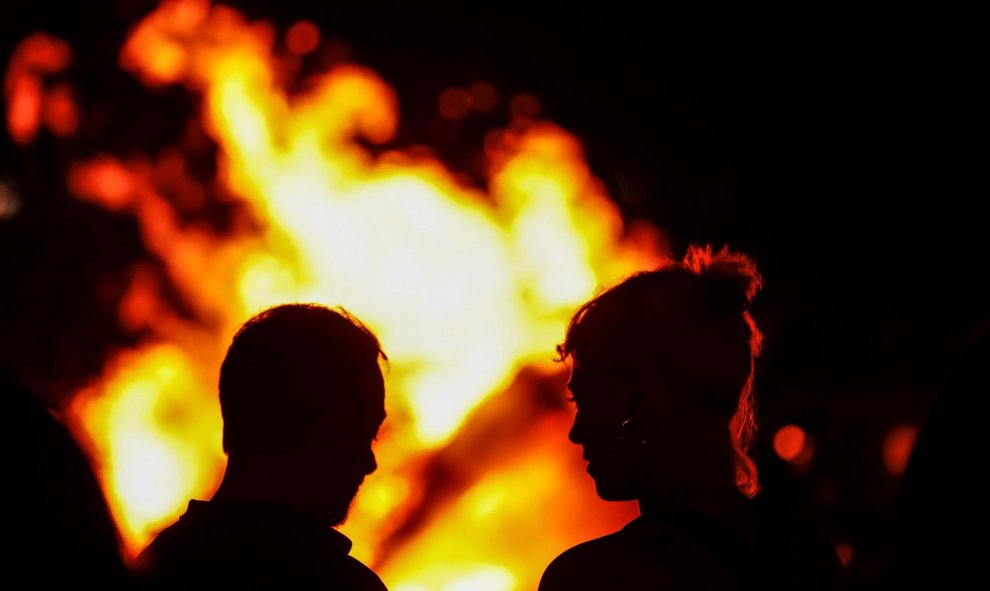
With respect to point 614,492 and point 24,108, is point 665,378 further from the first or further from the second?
point 24,108

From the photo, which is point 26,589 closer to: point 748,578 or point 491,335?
point 748,578

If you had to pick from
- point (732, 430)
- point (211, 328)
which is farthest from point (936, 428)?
point (211, 328)

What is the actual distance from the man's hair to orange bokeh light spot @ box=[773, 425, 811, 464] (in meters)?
4.35

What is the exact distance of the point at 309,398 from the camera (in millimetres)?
Result: 2020

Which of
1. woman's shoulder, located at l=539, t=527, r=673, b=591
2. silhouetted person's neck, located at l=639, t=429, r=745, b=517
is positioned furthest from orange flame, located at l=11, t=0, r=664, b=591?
woman's shoulder, located at l=539, t=527, r=673, b=591

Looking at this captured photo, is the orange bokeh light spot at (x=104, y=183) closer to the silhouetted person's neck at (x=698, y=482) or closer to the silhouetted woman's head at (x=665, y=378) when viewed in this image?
the silhouetted woman's head at (x=665, y=378)

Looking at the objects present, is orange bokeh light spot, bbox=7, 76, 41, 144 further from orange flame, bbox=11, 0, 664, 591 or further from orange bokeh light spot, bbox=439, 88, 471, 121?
orange bokeh light spot, bbox=439, 88, 471, 121

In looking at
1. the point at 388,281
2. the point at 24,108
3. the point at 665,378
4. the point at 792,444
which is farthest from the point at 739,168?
the point at 665,378

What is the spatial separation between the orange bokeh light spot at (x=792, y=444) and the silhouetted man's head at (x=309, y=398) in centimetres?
433

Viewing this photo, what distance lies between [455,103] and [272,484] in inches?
181

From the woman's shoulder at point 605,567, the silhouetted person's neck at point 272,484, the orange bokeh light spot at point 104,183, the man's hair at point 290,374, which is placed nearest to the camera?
the woman's shoulder at point 605,567

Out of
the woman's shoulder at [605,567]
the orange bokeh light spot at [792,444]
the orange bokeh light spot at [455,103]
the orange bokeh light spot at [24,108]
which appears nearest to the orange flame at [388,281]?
the orange bokeh light spot at [455,103]

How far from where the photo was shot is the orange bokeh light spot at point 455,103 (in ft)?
20.6

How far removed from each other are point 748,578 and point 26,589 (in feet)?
3.84
